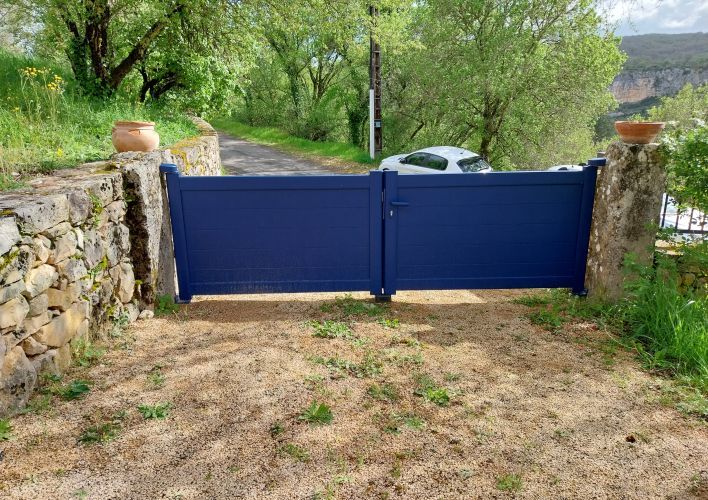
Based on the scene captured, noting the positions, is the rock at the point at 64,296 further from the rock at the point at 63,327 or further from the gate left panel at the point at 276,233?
the gate left panel at the point at 276,233

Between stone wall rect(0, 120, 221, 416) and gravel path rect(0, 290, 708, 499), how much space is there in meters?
0.29

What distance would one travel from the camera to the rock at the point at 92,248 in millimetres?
3764

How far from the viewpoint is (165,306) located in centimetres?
495

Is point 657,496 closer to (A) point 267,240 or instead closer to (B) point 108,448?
(B) point 108,448

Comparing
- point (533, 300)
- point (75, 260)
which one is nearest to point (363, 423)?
point (75, 260)

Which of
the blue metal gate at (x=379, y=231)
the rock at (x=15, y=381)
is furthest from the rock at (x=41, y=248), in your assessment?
the blue metal gate at (x=379, y=231)

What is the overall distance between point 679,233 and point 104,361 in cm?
557

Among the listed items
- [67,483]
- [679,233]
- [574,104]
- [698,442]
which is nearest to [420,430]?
[698,442]

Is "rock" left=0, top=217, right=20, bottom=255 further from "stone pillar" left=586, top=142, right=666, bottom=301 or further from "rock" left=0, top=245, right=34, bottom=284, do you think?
"stone pillar" left=586, top=142, right=666, bottom=301

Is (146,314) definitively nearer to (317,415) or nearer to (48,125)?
(317,415)

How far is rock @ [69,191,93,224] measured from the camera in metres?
3.58

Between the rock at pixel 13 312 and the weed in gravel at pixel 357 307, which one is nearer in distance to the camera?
the rock at pixel 13 312

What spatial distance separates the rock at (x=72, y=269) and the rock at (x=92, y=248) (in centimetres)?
8

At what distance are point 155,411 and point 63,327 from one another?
1.03 metres
